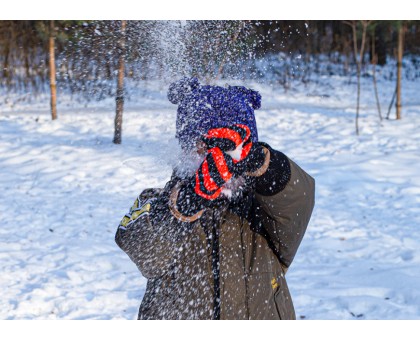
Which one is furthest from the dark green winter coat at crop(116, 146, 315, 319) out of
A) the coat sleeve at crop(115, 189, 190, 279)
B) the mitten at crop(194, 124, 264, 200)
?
the mitten at crop(194, 124, 264, 200)

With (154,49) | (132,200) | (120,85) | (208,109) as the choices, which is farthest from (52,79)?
(208,109)

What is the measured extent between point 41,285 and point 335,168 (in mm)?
4638

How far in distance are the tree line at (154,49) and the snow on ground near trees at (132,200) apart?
1.74 feet

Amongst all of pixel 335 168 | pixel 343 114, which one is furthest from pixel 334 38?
pixel 335 168

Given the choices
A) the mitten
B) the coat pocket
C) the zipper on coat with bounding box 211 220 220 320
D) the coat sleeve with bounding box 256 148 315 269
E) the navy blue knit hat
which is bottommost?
the coat pocket

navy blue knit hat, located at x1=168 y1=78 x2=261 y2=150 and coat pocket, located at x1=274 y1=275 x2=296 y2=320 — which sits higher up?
navy blue knit hat, located at x1=168 y1=78 x2=261 y2=150

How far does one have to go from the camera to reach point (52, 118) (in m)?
10.9

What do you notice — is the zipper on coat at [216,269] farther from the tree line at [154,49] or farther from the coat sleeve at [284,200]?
the tree line at [154,49]

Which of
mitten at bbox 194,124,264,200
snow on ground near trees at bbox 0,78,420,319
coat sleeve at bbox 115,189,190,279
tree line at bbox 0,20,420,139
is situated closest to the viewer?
mitten at bbox 194,124,264,200

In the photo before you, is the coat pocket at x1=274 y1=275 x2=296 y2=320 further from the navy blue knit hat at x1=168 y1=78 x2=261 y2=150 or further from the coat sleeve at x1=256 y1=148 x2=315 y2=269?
the navy blue knit hat at x1=168 y1=78 x2=261 y2=150

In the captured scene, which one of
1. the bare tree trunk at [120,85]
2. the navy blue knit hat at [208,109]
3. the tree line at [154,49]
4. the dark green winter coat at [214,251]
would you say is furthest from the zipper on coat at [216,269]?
the bare tree trunk at [120,85]

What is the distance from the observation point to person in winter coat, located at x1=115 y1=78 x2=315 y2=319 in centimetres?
181

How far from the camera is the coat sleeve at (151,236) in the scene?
6.00ft

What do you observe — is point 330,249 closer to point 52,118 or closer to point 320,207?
point 320,207
